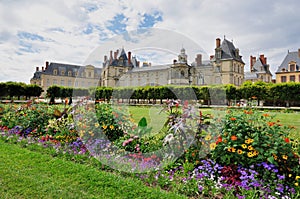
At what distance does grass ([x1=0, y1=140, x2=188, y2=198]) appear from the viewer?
8.53 ft

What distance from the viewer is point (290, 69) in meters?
38.2

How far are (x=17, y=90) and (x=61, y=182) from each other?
32536 mm

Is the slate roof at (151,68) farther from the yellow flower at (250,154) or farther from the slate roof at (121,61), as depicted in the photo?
the yellow flower at (250,154)

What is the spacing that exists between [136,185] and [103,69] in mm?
2740

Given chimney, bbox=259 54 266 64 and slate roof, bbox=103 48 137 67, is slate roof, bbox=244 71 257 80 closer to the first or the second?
chimney, bbox=259 54 266 64

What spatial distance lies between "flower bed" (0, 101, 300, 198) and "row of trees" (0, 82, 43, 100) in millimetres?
29326

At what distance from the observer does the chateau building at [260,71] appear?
47659mm

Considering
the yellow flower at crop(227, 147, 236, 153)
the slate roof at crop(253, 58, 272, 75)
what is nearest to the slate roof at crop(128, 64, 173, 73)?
the yellow flower at crop(227, 147, 236, 153)

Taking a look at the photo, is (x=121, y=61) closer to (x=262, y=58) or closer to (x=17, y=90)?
(x=17, y=90)

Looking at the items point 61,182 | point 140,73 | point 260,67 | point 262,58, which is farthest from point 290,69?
point 61,182

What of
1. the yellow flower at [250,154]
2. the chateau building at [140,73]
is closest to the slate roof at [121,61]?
the chateau building at [140,73]

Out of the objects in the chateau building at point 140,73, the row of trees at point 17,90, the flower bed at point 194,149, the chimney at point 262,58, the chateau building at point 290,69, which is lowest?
the flower bed at point 194,149

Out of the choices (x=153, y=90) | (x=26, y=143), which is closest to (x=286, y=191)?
(x=26, y=143)

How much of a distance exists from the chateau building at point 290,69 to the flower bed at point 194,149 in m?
41.2
